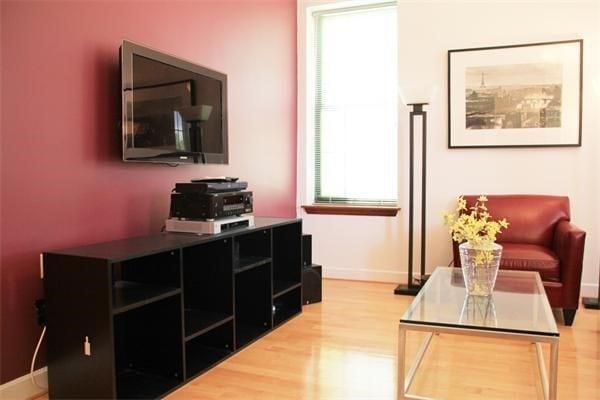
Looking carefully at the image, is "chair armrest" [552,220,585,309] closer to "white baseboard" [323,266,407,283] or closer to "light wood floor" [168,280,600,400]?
"light wood floor" [168,280,600,400]

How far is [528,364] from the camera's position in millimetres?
2508

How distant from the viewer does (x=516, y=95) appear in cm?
402

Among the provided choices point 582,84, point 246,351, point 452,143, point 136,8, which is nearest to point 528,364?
point 246,351

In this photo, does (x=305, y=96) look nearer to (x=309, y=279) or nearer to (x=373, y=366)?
(x=309, y=279)

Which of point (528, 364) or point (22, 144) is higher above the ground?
point (22, 144)

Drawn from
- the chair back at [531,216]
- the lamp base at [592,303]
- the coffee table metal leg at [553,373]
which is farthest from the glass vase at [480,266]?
the lamp base at [592,303]

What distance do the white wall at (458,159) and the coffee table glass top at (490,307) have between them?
151 cm

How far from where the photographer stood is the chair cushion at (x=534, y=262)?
314cm

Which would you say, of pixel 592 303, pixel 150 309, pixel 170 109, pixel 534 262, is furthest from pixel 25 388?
pixel 592 303

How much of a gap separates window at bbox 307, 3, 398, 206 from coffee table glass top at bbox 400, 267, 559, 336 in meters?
1.97

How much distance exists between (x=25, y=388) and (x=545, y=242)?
3344mm

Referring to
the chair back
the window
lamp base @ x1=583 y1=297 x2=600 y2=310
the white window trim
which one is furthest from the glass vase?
the white window trim

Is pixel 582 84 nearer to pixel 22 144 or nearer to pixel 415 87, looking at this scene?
pixel 415 87

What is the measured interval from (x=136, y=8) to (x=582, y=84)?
3.25 meters
